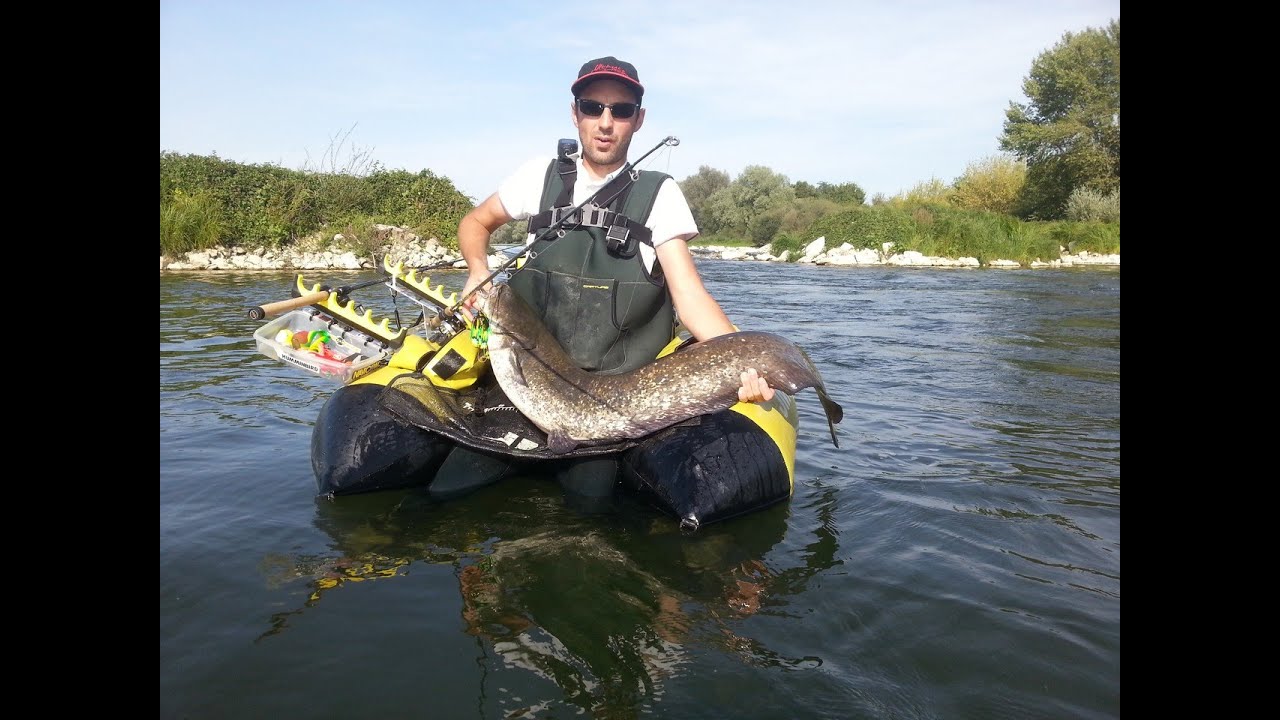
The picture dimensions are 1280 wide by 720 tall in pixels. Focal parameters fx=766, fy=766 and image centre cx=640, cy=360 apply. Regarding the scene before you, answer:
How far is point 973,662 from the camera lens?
3.04m

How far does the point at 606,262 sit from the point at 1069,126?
45.5 meters

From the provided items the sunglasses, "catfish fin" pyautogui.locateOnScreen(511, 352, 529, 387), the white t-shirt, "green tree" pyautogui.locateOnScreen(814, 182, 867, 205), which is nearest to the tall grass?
the white t-shirt

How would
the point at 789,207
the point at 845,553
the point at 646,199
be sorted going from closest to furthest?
the point at 845,553 < the point at 646,199 < the point at 789,207

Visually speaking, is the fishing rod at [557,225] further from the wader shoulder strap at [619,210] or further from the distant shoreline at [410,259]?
the distant shoreline at [410,259]

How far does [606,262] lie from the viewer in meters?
4.62

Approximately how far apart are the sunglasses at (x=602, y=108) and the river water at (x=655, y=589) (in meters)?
2.32

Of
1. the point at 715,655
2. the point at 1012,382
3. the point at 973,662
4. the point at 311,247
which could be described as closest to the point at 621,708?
the point at 715,655

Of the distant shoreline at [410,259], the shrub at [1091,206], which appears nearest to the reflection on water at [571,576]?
the distant shoreline at [410,259]

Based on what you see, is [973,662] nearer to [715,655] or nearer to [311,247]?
[715,655]

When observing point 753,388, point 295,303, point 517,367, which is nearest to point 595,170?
point 517,367

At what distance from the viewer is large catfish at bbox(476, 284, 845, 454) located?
4262 millimetres

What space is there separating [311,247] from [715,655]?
2529cm

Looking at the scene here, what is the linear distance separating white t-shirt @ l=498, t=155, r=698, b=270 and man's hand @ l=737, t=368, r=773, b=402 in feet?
2.96

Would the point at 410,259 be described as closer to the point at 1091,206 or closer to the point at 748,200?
the point at 1091,206
